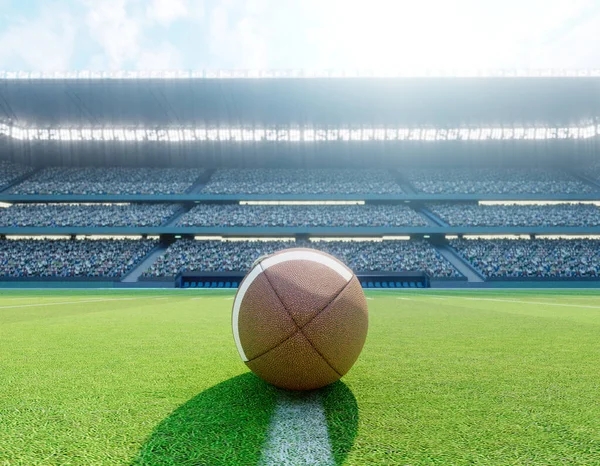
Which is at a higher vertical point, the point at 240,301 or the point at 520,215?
the point at 240,301

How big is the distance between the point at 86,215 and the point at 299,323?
31.2 metres

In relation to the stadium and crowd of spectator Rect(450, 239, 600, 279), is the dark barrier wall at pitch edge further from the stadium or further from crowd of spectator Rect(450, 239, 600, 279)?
crowd of spectator Rect(450, 239, 600, 279)

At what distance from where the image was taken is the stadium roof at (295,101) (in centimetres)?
2644

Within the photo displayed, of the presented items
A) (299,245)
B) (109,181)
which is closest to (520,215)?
(299,245)

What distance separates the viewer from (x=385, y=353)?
4.15 meters

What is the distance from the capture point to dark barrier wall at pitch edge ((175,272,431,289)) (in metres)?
23.5

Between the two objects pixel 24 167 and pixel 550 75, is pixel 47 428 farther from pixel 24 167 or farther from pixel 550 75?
pixel 24 167

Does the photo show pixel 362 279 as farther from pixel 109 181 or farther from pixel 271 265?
pixel 109 181

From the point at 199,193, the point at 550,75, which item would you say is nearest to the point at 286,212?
the point at 199,193

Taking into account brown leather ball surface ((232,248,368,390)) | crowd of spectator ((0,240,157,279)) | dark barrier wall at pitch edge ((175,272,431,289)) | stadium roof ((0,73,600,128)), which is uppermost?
stadium roof ((0,73,600,128))

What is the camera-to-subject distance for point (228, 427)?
218cm

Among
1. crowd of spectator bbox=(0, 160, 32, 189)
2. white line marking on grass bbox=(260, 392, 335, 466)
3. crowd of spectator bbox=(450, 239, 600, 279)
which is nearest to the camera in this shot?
white line marking on grass bbox=(260, 392, 335, 466)

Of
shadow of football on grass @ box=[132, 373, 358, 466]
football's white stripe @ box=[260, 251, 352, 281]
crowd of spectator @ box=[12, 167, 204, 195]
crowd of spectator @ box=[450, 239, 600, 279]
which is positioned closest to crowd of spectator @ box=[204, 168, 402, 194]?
crowd of spectator @ box=[12, 167, 204, 195]

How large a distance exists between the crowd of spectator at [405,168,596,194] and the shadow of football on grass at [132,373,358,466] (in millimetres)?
31200
